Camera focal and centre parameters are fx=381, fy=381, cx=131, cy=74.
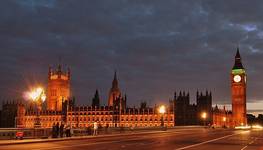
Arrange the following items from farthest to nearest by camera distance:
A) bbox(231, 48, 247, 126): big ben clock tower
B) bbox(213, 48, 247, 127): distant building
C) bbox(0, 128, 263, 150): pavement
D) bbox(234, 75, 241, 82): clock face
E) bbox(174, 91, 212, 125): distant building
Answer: bbox(234, 75, 241, 82): clock face < bbox(231, 48, 247, 126): big ben clock tower < bbox(213, 48, 247, 127): distant building < bbox(174, 91, 212, 125): distant building < bbox(0, 128, 263, 150): pavement

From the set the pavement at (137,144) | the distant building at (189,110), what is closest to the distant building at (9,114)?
the distant building at (189,110)

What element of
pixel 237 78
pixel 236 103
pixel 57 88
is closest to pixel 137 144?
pixel 236 103

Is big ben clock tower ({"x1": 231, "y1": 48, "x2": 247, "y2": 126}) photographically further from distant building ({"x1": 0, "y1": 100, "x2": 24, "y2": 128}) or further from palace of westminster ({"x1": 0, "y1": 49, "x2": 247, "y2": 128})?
distant building ({"x1": 0, "y1": 100, "x2": 24, "y2": 128})

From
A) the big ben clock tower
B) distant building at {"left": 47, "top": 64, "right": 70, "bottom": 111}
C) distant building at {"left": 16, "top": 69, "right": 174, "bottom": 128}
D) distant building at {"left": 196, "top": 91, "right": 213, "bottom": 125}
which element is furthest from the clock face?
distant building at {"left": 47, "top": 64, "right": 70, "bottom": 111}

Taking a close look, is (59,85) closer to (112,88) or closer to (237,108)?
(112,88)

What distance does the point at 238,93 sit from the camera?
14275 centimetres

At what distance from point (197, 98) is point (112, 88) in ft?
123

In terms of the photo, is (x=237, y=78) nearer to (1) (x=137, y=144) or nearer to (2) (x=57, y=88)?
(2) (x=57, y=88)

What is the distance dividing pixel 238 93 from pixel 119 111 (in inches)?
1822

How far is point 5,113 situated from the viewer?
15650cm

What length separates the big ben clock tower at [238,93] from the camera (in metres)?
138

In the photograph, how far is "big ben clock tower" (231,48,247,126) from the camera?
138 m

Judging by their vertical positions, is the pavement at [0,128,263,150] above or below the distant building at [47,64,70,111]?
below

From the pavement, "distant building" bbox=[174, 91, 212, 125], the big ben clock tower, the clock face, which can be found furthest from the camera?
the clock face
